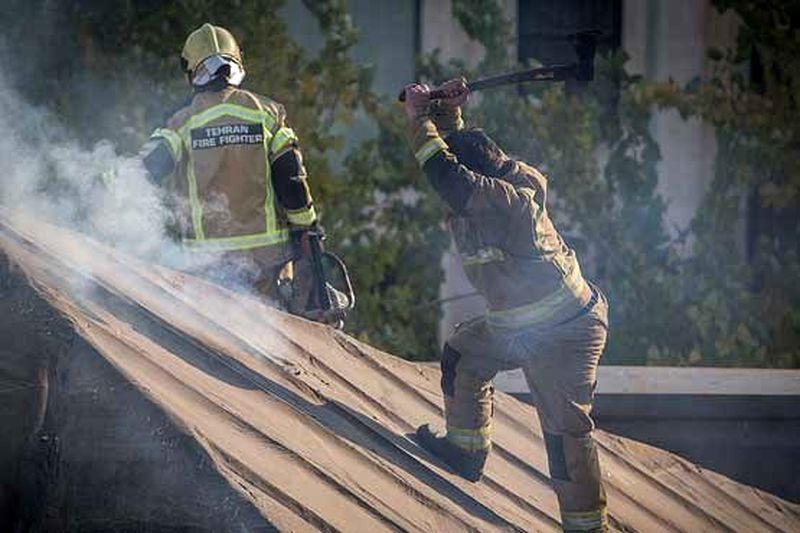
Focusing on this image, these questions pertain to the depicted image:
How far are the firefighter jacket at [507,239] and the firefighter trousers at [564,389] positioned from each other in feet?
0.20

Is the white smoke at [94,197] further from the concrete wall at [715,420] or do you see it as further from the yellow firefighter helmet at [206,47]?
the concrete wall at [715,420]

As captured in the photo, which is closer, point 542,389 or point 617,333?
point 542,389

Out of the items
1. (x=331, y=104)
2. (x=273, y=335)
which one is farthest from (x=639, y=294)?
(x=273, y=335)

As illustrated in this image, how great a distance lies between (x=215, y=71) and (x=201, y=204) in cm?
57

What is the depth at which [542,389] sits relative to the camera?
5.92 metres

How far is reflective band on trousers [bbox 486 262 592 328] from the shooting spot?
5914mm

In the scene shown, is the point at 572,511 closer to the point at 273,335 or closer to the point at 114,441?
the point at 273,335

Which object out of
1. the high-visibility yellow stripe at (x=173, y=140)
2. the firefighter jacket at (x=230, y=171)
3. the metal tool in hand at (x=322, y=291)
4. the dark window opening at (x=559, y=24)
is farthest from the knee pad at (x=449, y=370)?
the dark window opening at (x=559, y=24)

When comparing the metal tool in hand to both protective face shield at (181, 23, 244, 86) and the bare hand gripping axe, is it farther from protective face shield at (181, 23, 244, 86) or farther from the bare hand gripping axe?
the bare hand gripping axe

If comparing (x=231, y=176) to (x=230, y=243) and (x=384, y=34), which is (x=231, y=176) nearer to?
(x=230, y=243)

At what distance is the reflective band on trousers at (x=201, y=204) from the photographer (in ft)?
24.2

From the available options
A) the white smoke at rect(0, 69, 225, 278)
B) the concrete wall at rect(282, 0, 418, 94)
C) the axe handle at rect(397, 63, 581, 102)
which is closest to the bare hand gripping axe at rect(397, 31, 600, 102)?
the axe handle at rect(397, 63, 581, 102)

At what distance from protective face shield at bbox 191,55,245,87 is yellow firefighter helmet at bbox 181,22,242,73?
1.1 inches

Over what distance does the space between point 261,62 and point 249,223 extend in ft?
9.54
